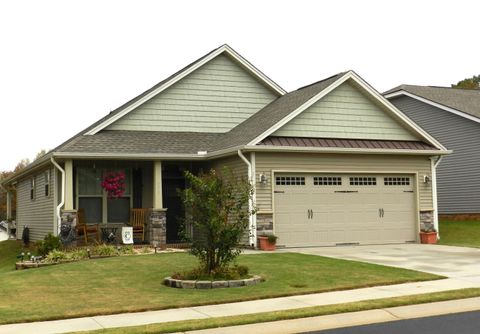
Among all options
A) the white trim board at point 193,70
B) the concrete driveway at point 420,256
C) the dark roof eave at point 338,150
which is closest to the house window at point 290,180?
the dark roof eave at point 338,150

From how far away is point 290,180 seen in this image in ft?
62.2

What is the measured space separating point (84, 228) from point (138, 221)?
2.06 metres

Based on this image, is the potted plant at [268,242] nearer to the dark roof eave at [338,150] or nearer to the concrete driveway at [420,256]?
the concrete driveway at [420,256]

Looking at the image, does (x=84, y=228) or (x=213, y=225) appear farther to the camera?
(x=84, y=228)

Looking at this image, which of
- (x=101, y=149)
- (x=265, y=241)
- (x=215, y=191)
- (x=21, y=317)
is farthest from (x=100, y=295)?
(x=101, y=149)

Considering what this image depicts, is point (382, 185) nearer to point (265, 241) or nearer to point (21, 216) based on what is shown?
point (265, 241)

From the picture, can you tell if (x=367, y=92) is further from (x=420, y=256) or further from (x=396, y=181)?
(x=420, y=256)

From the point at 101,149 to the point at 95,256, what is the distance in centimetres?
417

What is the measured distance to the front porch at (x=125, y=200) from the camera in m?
19.0

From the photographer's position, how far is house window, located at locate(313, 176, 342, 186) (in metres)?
19.3

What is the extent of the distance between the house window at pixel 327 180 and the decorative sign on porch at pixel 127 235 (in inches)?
248

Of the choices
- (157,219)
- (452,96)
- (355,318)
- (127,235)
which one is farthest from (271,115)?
(452,96)

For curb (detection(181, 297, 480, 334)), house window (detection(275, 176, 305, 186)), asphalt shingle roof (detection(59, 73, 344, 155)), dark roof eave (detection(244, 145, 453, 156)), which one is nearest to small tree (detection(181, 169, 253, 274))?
curb (detection(181, 297, 480, 334))

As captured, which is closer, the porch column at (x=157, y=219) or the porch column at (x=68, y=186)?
the porch column at (x=68, y=186)
